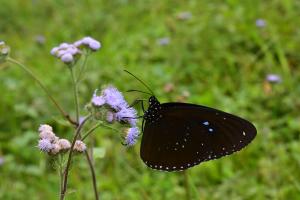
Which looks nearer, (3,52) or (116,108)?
(116,108)

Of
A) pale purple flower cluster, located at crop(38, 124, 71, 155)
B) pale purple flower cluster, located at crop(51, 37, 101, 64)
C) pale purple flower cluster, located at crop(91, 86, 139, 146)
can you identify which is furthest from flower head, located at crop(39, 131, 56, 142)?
pale purple flower cluster, located at crop(51, 37, 101, 64)

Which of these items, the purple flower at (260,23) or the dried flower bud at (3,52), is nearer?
the dried flower bud at (3,52)

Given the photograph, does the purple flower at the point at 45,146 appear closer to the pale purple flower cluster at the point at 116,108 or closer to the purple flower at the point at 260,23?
the pale purple flower cluster at the point at 116,108

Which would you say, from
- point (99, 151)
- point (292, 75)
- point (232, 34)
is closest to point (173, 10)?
point (232, 34)

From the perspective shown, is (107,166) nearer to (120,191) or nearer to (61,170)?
(120,191)

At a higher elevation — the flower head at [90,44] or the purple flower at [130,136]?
the flower head at [90,44]

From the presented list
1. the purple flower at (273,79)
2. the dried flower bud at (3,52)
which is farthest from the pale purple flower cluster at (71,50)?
the purple flower at (273,79)

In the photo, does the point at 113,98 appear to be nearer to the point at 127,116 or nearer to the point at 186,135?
the point at 127,116

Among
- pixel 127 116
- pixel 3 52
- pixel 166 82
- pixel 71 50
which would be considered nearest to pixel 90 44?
pixel 71 50
